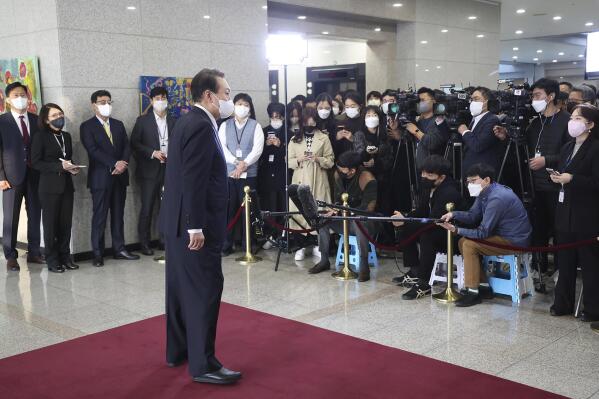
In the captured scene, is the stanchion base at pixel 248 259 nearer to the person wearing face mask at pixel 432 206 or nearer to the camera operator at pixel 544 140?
the person wearing face mask at pixel 432 206

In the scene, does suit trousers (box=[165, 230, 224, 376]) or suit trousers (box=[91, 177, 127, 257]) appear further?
suit trousers (box=[91, 177, 127, 257])

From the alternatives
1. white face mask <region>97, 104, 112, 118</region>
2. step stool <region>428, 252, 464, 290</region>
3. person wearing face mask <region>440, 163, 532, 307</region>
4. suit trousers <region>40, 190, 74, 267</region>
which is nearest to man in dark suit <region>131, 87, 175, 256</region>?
white face mask <region>97, 104, 112, 118</region>

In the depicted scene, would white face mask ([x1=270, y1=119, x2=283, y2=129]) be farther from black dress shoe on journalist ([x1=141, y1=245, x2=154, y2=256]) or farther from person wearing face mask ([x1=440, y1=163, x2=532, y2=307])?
person wearing face mask ([x1=440, y1=163, x2=532, y2=307])

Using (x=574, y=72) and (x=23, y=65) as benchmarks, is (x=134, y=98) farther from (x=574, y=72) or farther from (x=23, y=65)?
(x=574, y=72)

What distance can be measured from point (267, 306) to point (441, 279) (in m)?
1.62

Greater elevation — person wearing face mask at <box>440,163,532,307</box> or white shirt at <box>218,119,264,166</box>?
white shirt at <box>218,119,264,166</box>

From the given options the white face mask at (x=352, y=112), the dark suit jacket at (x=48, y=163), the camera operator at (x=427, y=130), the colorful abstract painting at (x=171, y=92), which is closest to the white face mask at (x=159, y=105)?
the colorful abstract painting at (x=171, y=92)

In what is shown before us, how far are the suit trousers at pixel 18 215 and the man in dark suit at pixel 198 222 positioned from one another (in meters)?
3.81

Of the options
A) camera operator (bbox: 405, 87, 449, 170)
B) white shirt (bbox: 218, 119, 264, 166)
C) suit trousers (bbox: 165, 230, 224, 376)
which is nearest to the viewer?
suit trousers (bbox: 165, 230, 224, 376)

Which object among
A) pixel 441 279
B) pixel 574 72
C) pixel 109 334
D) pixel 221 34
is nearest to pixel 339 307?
pixel 441 279

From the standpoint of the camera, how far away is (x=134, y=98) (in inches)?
292

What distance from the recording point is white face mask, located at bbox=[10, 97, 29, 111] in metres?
6.61

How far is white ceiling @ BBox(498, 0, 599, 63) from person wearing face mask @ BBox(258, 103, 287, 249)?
23.1 ft

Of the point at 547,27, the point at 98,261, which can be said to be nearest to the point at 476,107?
Result: the point at 98,261
